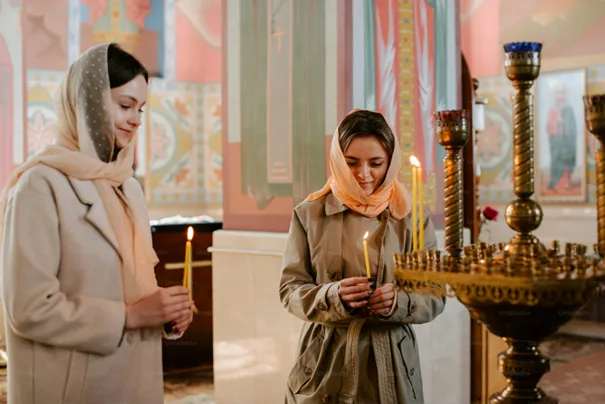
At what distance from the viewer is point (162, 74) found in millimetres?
8836

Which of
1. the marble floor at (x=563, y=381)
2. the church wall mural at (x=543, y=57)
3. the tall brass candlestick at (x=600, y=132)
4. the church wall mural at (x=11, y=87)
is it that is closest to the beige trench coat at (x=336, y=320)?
the tall brass candlestick at (x=600, y=132)

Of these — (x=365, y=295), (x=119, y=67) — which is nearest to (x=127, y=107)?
(x=119, y=67)

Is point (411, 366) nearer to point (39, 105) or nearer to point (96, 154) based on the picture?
point (96, 154)

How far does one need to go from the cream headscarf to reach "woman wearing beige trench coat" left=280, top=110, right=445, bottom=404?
1.97 feet

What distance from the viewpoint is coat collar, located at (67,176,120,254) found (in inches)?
83.0

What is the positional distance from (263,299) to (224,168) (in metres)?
0.84

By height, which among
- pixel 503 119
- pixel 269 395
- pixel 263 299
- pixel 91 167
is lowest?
pixel 269 395

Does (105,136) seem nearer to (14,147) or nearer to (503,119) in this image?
(14,147)

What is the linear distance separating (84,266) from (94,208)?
0.16 meters

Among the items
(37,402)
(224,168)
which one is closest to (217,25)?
(224,168)

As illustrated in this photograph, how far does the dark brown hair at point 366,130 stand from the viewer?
2.63 metres

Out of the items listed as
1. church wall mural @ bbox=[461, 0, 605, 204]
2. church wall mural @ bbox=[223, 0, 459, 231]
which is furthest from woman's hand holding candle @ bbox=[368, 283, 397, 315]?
church wall mural @ bbox=[461, 0, 605, 204]

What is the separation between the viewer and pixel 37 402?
2082 mm

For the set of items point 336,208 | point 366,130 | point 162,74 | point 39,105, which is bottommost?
point 336,208
